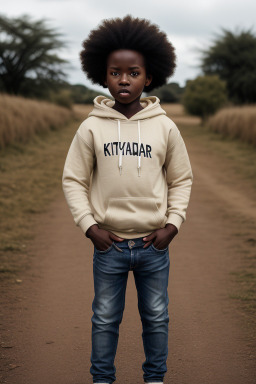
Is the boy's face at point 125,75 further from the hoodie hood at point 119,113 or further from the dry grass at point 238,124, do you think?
the dry grass at point 238,124

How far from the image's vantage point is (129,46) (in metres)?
2.39

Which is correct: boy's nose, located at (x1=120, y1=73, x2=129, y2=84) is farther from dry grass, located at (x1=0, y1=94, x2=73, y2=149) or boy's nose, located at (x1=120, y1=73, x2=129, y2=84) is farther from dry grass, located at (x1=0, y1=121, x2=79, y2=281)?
dry grass, located at (x1=0, y1=94, x2=73, y2=149)

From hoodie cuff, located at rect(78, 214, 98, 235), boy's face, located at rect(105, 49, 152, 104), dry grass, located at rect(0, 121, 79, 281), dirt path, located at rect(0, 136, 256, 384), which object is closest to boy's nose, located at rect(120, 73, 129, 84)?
boy's face, located at rect(105, 49, 152, 104)

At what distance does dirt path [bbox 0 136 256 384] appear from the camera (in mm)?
2902

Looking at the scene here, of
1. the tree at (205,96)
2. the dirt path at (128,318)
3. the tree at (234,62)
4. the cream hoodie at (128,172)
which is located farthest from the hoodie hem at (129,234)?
the tree at (234,62)

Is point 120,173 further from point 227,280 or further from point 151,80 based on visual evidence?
point 227,280

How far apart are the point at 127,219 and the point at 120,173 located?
0.20 m

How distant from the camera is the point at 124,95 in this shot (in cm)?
234

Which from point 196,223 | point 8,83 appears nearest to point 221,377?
point 196,223

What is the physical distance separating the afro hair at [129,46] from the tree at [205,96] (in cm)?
2434

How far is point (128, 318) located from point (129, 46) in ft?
6.51

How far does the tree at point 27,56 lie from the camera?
32250 mm

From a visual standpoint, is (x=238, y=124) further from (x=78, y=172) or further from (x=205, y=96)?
(x=78, y=172)

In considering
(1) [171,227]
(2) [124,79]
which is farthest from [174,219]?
(2) [124,79]
